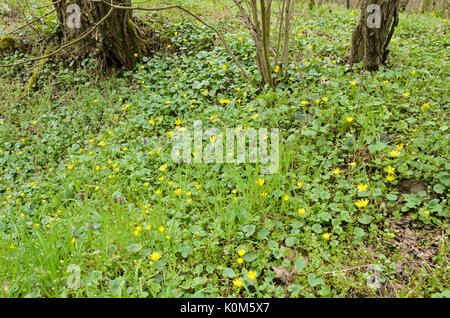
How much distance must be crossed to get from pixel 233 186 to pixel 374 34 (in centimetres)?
238

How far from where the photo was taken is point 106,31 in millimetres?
4375

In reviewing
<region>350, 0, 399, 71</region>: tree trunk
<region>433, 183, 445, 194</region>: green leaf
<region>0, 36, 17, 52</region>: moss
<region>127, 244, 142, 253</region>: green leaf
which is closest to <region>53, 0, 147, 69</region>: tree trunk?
<region>0, 36, 17, 52</region>: moss

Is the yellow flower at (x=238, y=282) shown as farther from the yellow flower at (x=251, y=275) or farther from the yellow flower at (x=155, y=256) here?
the yellow flower at (x=155, y=256)

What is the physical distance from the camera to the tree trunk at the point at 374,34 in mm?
3211

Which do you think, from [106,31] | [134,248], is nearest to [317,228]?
[134,248]

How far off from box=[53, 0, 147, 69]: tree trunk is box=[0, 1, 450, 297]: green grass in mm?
423

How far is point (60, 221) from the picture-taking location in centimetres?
244

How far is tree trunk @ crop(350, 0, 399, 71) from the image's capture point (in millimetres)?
3211

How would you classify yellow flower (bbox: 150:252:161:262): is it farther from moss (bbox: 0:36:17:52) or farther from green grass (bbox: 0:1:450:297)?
moss (bbox: 0:36:17:52)

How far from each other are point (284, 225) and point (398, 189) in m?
0.98

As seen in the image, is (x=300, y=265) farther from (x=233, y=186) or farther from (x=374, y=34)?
(x=374, y=34)

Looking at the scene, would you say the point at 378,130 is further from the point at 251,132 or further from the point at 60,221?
the point at 60,221

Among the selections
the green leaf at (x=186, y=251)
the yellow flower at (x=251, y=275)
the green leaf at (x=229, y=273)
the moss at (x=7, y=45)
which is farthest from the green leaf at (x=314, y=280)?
the moss at (x=7, y=45)

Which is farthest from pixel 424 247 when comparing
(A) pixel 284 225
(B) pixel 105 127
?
(B) pixel 105 127
